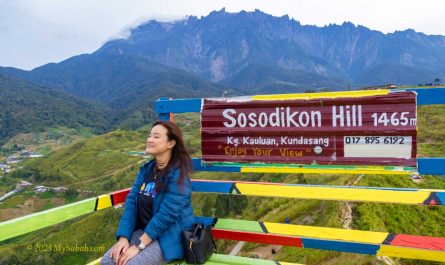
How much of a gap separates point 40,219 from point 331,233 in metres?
2.94

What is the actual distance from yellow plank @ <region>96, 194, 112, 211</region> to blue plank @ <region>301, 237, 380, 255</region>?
7.61 ft

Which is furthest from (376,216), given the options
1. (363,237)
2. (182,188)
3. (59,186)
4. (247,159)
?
(59,186)

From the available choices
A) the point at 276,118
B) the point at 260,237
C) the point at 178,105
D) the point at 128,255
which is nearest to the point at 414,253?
the point at 260,237

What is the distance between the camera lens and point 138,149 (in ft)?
401

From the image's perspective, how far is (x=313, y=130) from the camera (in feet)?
12.6

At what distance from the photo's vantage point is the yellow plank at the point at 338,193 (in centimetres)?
327

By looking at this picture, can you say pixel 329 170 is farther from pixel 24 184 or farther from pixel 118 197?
pixel 24 184

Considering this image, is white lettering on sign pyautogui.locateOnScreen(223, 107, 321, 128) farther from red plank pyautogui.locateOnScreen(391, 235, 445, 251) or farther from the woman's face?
red plank pyautogui.locateOnScreen(391, 235, 445, 251)

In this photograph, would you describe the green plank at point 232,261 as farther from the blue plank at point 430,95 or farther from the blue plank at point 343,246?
the blue plank at point 430,95

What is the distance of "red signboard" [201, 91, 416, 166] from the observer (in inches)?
139

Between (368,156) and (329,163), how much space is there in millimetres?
414

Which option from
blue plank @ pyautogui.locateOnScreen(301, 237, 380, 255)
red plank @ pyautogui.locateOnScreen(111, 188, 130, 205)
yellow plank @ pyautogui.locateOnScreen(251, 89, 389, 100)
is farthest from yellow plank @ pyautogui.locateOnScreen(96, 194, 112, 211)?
blue plank @ pyautogui.locateOnScreen(301, 237, 380, 255)

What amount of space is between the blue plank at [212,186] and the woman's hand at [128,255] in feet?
3.86

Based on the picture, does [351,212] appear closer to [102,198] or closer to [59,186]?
[102,198]
